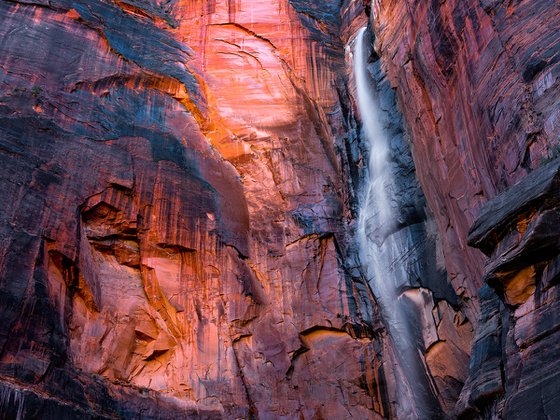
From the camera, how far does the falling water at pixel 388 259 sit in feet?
63.2

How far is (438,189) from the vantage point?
20031 mm

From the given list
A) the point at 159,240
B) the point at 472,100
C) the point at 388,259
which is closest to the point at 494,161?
the point at 472,100

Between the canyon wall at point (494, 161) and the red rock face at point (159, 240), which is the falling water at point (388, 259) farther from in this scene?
the canyon wall at point (494, 161)

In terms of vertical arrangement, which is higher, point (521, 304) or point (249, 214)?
point (249, 214)

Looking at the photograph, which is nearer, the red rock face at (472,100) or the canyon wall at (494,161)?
the canyon wall at (494,161)

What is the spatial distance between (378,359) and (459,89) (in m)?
8.16

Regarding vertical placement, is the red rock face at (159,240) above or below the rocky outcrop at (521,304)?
above

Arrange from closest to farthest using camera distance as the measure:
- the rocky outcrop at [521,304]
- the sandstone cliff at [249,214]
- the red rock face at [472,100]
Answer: the rocky outcrop at [521,304]
the red rock face at [472,100]
the sandstone cliff at [249,214]

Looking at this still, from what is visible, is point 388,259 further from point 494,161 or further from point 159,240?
point 159,240

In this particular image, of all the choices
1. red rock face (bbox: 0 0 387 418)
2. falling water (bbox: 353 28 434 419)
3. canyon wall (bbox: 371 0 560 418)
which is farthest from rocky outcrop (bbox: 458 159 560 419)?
red rock face (bbox: 0 0 387 418)

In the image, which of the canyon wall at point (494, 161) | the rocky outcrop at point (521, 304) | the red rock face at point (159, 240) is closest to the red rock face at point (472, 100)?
the canyon wall at point (494, 161)

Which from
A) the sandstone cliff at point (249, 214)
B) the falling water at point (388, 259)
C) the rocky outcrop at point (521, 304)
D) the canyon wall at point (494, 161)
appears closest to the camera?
the rocky outcrop at point (521, 304)

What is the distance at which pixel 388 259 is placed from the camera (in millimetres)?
21812

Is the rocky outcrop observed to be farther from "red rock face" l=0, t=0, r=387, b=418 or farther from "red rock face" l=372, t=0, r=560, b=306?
"red rock face" l=0, t=0, r=387, b=418
